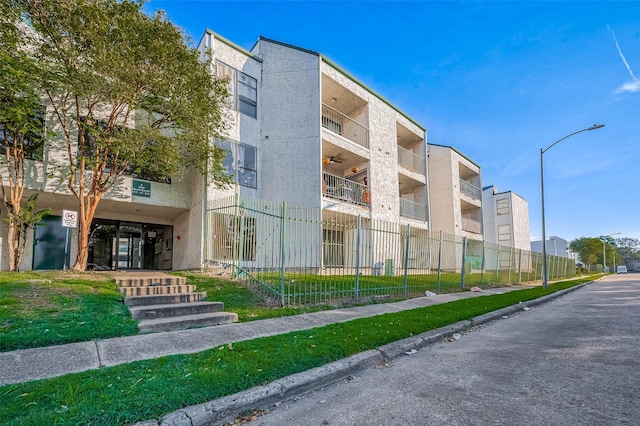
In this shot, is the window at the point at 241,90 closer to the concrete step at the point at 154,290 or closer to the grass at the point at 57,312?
the concrete step at the point at 154,290

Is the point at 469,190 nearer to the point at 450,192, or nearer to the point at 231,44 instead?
the point at 450,192

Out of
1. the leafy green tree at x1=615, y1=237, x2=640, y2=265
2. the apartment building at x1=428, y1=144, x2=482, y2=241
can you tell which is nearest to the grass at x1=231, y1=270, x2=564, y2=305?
the apartment building at x1=428, y1=144, x2=482, y2=241

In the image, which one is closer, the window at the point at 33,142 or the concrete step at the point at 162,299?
the concrete step at the point at 162,299

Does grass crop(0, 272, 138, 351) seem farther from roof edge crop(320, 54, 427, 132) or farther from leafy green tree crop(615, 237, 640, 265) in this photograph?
leafy green tree crop(615, 237, 640, 265)

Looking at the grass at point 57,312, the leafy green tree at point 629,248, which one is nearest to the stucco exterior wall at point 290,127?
the grass at point 57,312

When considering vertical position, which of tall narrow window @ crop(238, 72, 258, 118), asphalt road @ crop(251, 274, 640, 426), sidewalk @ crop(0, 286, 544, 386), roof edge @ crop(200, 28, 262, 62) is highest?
roof edge @ crop(200, 28, 262, 62)

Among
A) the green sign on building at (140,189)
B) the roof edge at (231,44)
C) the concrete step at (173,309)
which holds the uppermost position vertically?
the roof edge at (231,44)

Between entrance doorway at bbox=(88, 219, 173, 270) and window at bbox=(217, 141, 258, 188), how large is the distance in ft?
16.6

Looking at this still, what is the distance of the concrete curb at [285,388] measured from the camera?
2.96 meters

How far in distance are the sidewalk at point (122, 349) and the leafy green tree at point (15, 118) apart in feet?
22.9

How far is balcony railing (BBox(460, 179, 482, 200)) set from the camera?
28.0 metres

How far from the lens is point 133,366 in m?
3.88

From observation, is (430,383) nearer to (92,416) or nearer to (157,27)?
(92,416)

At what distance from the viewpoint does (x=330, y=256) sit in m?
9.92
